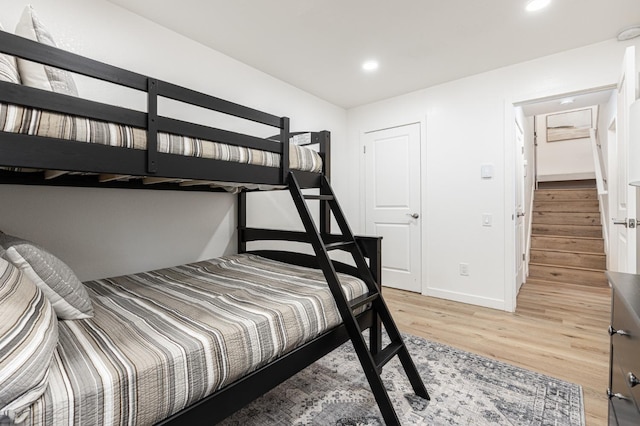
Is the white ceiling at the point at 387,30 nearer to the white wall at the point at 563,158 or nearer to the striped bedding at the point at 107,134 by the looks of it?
the striped bedding at the point at 107,134

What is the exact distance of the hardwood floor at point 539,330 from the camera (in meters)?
1.81

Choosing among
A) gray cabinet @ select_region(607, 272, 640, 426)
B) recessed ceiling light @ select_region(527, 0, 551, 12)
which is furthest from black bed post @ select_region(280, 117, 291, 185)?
recessed ceiling light @ select_region(527, 0, 551, 12)

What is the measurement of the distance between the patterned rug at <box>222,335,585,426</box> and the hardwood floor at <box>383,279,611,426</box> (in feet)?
0.45

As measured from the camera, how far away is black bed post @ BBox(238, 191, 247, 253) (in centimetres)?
263

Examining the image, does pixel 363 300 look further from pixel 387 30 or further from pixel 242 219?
pixel 387 30

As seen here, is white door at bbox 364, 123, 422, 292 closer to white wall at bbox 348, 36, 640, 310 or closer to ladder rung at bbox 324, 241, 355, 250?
white wall at bbox 348, 36, 640, 310

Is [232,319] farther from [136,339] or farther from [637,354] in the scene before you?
[637,354]

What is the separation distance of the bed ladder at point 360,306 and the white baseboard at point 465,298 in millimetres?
1703

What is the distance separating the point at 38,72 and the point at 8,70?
0.14 meters

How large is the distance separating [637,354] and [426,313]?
213 centimetres

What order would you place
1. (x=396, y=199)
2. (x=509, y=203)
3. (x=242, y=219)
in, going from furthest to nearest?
(x=396, y=199), (x=509, y=203), (x=242, y=219)

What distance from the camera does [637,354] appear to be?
30.2 inches

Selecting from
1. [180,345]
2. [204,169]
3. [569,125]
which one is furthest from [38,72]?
[569,125]

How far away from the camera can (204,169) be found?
4.31ft
